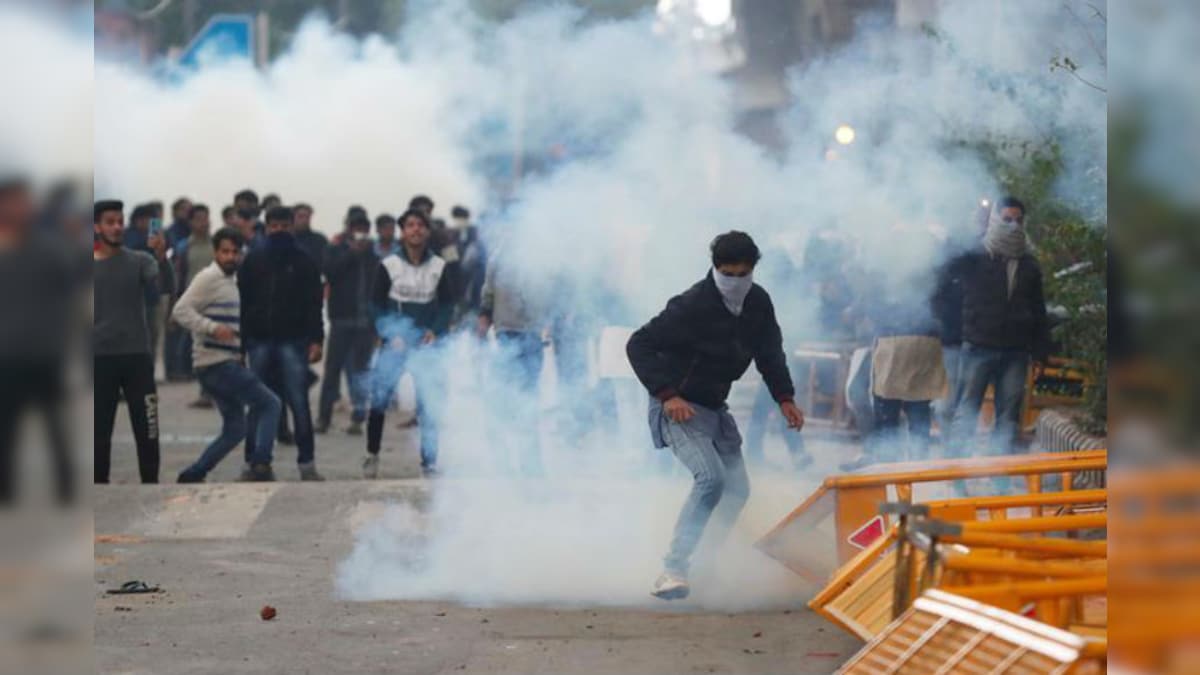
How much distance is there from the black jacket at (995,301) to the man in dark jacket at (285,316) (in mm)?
3741

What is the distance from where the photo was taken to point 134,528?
949cm

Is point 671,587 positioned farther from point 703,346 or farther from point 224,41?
point 224,41

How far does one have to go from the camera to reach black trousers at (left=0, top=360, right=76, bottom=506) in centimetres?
263

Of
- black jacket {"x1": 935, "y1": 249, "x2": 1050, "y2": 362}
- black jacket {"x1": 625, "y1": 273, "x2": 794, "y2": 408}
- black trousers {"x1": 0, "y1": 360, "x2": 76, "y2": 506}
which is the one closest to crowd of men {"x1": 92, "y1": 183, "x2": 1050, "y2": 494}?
black jacket {"x1": 935, "y1": 249, "x2": 1050, "y2": 362}

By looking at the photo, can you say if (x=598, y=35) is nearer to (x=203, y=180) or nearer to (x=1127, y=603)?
(x=203, y=180)

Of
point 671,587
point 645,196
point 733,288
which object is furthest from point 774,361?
point 645,196

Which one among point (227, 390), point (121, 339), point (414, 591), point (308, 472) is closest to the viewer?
point (414, 591)

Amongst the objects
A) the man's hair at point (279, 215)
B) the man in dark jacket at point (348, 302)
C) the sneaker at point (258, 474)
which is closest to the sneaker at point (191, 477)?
the sneaker at point (258, 474)

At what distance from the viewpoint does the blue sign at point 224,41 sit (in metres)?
Result: 13.3

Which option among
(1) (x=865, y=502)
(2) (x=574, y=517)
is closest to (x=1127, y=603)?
(1) (x=865, y=502)

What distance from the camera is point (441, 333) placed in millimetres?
10898

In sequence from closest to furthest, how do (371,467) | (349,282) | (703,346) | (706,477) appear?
(706,477)
(703,346)
(371,467)
(349,282)

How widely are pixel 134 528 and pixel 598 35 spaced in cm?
350

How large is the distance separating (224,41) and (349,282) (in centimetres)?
195
